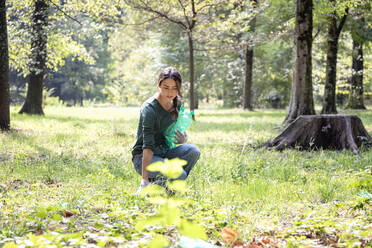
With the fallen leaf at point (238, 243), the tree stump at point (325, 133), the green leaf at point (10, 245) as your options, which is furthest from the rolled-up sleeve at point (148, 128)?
the tree stump at point (325, 133)

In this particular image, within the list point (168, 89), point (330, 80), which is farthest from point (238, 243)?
point (330, 80)

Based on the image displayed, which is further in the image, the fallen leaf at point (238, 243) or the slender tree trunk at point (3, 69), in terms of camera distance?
the slender tree trunk at point (3, 69)

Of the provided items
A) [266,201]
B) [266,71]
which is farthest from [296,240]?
[266,71]

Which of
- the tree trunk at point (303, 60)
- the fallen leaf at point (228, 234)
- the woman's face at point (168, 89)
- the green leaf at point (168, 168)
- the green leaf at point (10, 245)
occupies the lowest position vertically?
the fallen leaf at point (228, 234)

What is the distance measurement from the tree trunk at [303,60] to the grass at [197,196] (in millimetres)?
3831

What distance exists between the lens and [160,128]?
14.2 ft

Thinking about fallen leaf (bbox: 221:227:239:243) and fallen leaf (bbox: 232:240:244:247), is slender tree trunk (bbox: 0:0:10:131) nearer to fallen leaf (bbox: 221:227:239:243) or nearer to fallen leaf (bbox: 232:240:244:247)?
fallen leaf (bbox: 221:227:239:243)

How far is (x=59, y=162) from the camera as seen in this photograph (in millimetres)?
5914

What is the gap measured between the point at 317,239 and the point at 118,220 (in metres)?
1.63

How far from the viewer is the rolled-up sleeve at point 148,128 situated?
3.95m

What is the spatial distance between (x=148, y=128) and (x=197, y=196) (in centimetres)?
92

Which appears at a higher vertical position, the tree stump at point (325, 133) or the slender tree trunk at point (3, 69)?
the slender tree trunk at point (3, 69)

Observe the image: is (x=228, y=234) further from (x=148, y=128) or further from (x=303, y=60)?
(x=303, y=60)

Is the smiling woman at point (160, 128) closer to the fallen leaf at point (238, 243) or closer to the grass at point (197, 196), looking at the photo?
the grass at point (197, 196)
